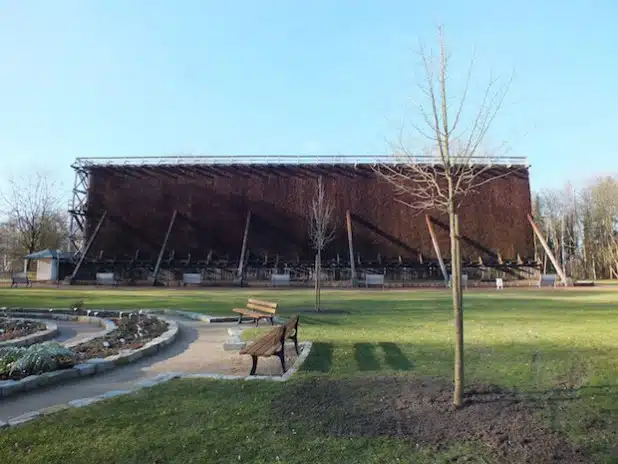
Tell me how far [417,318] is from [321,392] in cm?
809

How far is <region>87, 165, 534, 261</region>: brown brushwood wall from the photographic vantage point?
37.8 meters

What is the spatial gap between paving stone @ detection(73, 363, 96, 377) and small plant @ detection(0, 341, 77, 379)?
263 mm

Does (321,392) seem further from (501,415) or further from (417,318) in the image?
(417,318)

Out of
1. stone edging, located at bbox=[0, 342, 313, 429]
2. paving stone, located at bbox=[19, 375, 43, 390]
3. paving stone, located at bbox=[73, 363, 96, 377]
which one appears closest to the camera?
stone edging, located at bbox=[0, 342, 313, 429]

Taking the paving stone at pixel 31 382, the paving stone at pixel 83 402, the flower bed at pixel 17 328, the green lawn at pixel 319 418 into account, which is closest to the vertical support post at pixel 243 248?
the flower bed at pixel 17 328

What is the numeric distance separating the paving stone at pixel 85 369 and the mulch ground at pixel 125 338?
1.04 m

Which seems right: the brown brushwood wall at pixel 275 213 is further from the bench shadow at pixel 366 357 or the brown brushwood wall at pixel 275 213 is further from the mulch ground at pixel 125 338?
the bench shadow at pixel 366 357

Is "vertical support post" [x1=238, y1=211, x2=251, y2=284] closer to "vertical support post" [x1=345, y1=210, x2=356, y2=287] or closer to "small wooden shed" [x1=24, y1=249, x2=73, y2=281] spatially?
"vertical support post" [x1=345, y1=210, x2=356, y2=287]

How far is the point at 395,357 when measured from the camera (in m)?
8.04

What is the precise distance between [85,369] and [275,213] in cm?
3181

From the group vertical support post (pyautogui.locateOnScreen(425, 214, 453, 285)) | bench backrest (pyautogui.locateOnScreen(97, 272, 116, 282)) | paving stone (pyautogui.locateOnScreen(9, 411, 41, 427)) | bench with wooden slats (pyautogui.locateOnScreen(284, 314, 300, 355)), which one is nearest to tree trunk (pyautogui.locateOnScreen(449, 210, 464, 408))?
bench with wooden slats (pyautogui.locateOnScreen(284, 314, 300, 355))

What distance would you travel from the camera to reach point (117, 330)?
11.6 m

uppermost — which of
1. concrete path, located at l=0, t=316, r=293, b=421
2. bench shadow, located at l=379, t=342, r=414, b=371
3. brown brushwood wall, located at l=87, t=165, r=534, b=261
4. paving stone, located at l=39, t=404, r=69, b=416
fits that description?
brown brushwood wall, located at l=87, t=165, r=534, b=261

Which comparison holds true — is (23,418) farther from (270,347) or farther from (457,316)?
(457,316)
